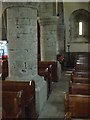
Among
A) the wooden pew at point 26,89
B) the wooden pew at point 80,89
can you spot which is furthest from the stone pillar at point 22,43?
the wooden pew at point 80,89

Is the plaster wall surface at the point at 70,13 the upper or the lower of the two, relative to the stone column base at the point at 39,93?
upper

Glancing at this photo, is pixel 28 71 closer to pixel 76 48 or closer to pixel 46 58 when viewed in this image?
pixel 46 58

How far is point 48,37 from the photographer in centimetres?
1075

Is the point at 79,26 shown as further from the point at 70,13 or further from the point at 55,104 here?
the point at 55,104

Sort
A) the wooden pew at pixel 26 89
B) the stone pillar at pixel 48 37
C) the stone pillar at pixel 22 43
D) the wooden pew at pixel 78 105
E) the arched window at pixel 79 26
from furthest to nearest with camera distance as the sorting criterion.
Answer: the arched window at pixel 79 26
the stone pillar at pixel 48 37
the stone pillar at pixel 22 43
the wooden pew at pixel 26 89
the wooden pew at pixel 78 105

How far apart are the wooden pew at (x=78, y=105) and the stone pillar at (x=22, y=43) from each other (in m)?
1.65

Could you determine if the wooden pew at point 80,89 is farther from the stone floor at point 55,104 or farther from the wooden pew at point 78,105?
the stone floor at point 55,104

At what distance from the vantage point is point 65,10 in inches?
624

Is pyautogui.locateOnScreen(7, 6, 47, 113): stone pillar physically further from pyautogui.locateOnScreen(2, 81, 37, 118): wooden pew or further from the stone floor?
pyautogui.locateOnScreen(2, 81, 37, 118): wooden pew

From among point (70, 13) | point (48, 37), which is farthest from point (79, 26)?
point (48, 37)

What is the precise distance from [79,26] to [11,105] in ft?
42.5

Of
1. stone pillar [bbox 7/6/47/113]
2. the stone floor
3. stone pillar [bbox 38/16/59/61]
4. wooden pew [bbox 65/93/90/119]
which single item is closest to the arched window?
stone pillar [bbox 38/16/59/61]

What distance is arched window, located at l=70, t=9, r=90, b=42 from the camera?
53.5 ft

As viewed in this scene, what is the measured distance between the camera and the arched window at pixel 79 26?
16.3 meters
